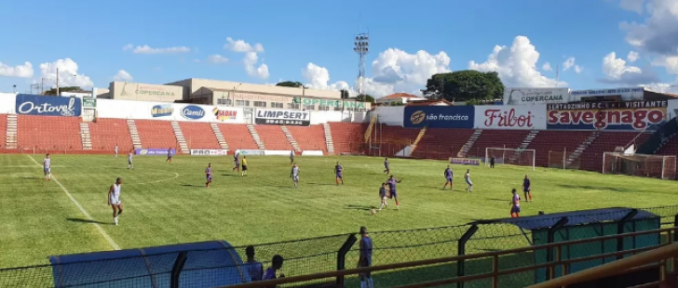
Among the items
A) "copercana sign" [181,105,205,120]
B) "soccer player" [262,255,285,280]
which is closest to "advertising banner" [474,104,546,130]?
"copercana sign" [181,105,205,120]

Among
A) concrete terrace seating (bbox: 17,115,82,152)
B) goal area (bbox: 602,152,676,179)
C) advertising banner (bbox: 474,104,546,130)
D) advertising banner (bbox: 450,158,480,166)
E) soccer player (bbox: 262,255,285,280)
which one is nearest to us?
soccer player (bbox: 262,255,285,280)

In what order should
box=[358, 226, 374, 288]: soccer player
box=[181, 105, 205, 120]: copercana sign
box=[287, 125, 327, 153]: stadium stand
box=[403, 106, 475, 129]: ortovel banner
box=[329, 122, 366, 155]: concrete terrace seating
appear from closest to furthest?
box=[358, 226, 374, 288]: soccer player → box=[181, 105, 205, 120]: copercana sign → box=[403, 106, 475, 129]: ortovel banner → box=[287, 125, 327, 153]: stadium stand → box=[329, 122, 366, 155]: concrete terrace seating

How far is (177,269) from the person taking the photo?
6914 millimetres

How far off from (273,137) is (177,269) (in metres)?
68.2

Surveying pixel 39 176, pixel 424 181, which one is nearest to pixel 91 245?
pixel 39 176

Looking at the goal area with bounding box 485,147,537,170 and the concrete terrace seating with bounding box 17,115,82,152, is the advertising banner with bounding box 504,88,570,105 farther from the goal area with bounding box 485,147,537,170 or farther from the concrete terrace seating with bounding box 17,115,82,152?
the concrete terrace seating with bounding box 17,115,82,152

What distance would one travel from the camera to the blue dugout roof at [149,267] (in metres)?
6.51

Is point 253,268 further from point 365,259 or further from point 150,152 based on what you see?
point 150,152

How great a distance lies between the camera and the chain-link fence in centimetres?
679

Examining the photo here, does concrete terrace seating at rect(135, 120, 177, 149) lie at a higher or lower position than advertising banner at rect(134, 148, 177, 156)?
higher

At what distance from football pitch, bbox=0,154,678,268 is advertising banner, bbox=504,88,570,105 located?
97.5 ft

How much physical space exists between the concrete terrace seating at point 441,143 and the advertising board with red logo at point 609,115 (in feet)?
38.0

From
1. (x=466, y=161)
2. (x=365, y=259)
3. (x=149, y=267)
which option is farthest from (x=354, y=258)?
(x=466, y=161)

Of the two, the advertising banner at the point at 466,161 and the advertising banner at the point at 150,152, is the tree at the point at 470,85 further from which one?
the advertising banner at the point at 150,152
